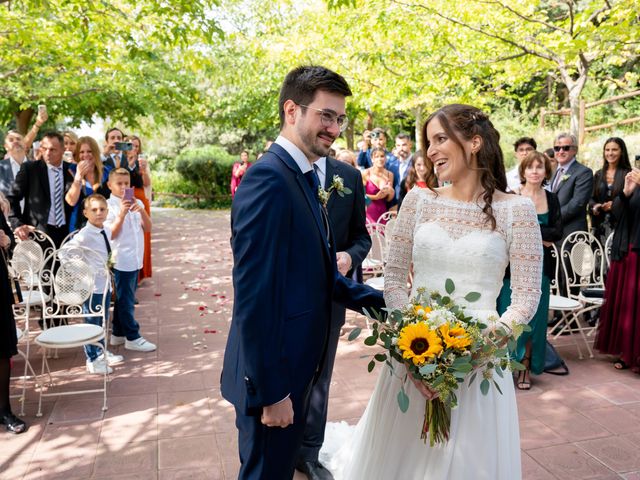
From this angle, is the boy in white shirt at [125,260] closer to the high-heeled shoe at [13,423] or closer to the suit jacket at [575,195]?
the high-heeled shoe at [13,423]

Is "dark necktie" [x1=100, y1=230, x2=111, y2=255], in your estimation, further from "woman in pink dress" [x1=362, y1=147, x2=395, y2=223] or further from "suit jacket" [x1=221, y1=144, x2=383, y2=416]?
"woman in pink dress" [x1=362, y1=147, x2=395, y2=223]

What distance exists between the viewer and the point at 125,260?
5926 millimetres

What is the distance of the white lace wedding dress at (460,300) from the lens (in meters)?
2.50

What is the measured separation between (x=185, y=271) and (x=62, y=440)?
6.54 m

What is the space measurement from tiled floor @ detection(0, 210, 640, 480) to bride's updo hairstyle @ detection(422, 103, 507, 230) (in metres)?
2.07

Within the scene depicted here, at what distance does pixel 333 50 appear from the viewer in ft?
50.9

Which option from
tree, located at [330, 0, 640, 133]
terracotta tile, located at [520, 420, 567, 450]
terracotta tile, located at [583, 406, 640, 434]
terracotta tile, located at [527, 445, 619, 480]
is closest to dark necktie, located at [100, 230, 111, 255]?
terracotta tile, located at [520, 420, 567, 450]

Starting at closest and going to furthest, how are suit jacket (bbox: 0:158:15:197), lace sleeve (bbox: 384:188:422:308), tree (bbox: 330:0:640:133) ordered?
lace sleeve (bbox: 384:188:422:308), suit jacket (bbox: 0:158:15:197), tree (bbox: 330:0:640:133)

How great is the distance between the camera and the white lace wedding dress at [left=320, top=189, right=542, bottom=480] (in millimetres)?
2502

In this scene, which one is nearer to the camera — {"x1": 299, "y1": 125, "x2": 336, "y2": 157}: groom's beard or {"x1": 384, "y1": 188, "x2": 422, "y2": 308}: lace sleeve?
{"x1": 299, "y1": 125, "x2": 336, "y2": 157}: groom's beard

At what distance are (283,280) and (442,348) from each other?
690 millimetres

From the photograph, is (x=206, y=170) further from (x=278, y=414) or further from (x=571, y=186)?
(x=278, y=414)

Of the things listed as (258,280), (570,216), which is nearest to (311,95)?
(258,280)

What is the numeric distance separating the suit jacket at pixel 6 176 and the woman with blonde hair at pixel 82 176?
38.3 inches
